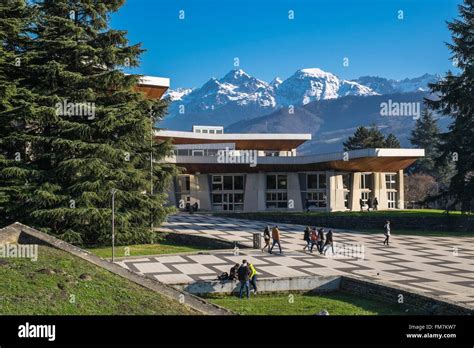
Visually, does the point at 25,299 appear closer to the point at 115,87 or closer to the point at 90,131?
the point at 90,131

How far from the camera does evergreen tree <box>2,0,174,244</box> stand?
78.9 ft

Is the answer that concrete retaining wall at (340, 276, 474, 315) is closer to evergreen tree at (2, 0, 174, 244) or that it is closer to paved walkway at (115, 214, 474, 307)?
paved walkway at (115, 214, 474, 307)

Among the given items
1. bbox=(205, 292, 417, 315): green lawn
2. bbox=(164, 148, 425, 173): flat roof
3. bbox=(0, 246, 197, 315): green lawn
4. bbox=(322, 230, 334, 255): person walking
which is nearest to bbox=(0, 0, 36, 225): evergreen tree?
bbox=(0, 246, 197, 315): green lawn

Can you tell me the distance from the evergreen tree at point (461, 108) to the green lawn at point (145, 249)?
77.5ft

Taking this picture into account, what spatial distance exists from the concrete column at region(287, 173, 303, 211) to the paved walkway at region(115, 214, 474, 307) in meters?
25.1

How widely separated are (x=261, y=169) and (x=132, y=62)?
98.2 ft

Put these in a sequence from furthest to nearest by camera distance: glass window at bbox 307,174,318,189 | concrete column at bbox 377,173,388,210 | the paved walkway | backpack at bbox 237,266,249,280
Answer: concrete column at bbox 377,173,388,210, glass window at bbox 307,174,318,189, the paved walkway, backpack at bbox 237,266,249,280

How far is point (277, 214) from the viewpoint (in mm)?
44062

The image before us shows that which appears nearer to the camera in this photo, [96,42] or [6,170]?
[6,170]

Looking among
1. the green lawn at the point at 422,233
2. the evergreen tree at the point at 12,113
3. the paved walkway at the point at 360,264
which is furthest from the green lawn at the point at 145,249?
the green lawn at the point at 422,233

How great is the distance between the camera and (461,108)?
38812 millimetres

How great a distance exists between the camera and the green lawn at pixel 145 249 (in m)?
23.6

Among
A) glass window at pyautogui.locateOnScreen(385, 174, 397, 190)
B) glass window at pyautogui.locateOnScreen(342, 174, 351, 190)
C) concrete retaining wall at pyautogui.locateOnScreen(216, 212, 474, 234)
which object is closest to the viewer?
concrete retaining wall at pyautogui.locateOnScreen(216, 212, 474, 234)
